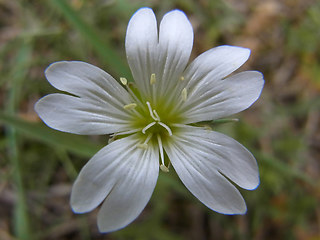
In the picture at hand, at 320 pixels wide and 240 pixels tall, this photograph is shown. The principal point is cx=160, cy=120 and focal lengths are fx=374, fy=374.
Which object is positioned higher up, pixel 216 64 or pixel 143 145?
pixel 216 64

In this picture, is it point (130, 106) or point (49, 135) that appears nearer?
point (130, 106)

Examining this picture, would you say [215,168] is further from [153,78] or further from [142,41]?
[142,41]

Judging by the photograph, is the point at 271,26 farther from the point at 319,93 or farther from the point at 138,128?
the point at 138,128

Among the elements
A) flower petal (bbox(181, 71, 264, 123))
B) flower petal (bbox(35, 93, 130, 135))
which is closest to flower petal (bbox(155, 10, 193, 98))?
flower petal (bbox(181, 71, 264, 123))

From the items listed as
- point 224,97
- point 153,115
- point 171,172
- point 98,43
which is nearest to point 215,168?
point 224,97

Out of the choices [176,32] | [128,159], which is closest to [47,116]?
[128,159]

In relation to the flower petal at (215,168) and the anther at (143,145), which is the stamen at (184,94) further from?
the anther at (143,145)

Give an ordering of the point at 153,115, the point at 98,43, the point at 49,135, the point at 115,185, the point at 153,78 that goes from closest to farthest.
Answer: the point at 115,185 < the point at 153,78 < the point at 153,115 < the point at 49,135 < the point at 98,43
